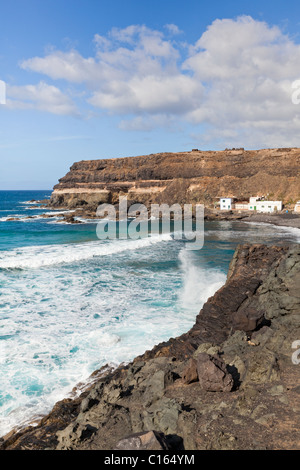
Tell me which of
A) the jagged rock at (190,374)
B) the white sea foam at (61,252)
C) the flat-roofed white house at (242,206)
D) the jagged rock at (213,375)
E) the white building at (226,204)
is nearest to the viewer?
the jagged rock at (213,375)

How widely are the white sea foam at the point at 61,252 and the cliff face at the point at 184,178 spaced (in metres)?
44.0

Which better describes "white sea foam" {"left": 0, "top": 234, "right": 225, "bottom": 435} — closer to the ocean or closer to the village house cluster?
the ocean

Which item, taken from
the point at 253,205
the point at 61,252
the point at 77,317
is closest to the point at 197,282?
the point at 77,317

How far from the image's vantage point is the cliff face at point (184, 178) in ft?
235

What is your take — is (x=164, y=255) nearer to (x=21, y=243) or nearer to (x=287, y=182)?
(x=21, y=243)

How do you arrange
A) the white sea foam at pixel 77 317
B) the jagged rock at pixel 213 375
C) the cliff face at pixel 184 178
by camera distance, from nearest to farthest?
the jagged rock at pixel 213 375
the white sea foam at pixel 77 317
the cliff face at pixel 184 178

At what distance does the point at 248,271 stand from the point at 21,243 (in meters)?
26.5

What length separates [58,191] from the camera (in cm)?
8638

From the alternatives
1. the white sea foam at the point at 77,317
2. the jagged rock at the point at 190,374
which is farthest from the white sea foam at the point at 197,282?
the jagged rock at the point at 190,374

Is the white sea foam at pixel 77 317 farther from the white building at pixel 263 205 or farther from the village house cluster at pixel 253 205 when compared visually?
the village house cluster at pixel 253 205

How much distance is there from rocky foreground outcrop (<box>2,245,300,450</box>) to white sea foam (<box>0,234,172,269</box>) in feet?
53.3

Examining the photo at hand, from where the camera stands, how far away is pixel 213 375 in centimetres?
580

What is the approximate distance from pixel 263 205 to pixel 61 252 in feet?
160
